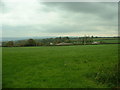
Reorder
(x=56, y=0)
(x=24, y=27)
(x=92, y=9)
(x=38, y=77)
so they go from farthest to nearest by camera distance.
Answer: (x=24, y=27)
(x=92, y=9)
(x=56, y=0)
(x=38, y=77)

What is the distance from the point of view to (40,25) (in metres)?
7.25

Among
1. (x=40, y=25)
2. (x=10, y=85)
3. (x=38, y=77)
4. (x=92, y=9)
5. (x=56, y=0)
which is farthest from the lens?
(x=40, y=25)

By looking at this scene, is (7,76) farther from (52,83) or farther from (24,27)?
(24,27)

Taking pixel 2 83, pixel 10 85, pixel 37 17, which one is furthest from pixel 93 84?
pixel 37 17

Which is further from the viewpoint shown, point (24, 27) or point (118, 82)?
point (24, 27)

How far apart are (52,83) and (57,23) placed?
12.9 ft

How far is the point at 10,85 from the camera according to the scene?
3.31 m

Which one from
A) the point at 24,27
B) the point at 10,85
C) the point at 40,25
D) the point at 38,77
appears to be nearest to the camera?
the point at 10,85

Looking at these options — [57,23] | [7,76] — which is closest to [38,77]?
[7,76]

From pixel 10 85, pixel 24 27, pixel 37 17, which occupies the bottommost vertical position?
pixel 10 85

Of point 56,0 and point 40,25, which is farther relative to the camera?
point 40,25

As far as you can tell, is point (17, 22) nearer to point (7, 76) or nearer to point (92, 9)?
point (7, 76)

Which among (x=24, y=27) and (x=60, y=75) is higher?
(x=24, y=27)

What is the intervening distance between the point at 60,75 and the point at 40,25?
3976 millimetres
